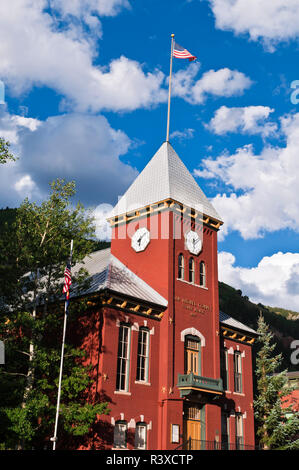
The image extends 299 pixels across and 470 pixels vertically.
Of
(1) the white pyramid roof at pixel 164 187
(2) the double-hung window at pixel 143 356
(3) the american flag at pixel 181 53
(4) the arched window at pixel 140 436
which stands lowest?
(4) the arched window at pixel 140 436

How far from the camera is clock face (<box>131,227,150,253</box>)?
30486 millimetres

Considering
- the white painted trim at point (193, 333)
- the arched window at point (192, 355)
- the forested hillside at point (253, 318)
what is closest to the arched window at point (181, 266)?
the white painted trim at point (193, 333)

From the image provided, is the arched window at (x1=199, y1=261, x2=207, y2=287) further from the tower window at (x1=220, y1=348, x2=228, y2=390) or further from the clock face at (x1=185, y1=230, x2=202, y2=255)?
the tower window at (x1=220, y1=348, x2=228, y2=390)

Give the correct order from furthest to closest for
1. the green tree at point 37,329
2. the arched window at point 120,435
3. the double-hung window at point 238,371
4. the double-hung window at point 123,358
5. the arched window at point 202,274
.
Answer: the double-hung window at point 238,371 < the arched window at point 202,274 < the double-hung window at point 123,358 < the arched window at point 120,435 < the green tree at point 37,329

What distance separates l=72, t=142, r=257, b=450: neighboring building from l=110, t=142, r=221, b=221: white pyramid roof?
97 millimetres

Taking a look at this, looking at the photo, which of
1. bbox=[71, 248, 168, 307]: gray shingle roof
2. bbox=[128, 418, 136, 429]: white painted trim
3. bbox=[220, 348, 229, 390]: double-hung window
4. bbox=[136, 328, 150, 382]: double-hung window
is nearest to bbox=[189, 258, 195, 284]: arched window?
bbox=[71, 248, 168, 307]: gray shingle roof

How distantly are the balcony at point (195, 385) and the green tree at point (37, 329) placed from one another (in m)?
5.27

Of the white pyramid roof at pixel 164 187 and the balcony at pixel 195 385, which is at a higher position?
the white pyramid roof at pixel 164 187

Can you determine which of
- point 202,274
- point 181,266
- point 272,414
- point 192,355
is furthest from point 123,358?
point 272,414

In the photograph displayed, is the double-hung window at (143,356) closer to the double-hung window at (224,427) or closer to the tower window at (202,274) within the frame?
the tower window at (202,274)

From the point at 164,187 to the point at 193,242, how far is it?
4037mm

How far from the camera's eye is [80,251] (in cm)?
2347

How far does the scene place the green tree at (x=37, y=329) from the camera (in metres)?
20.5
